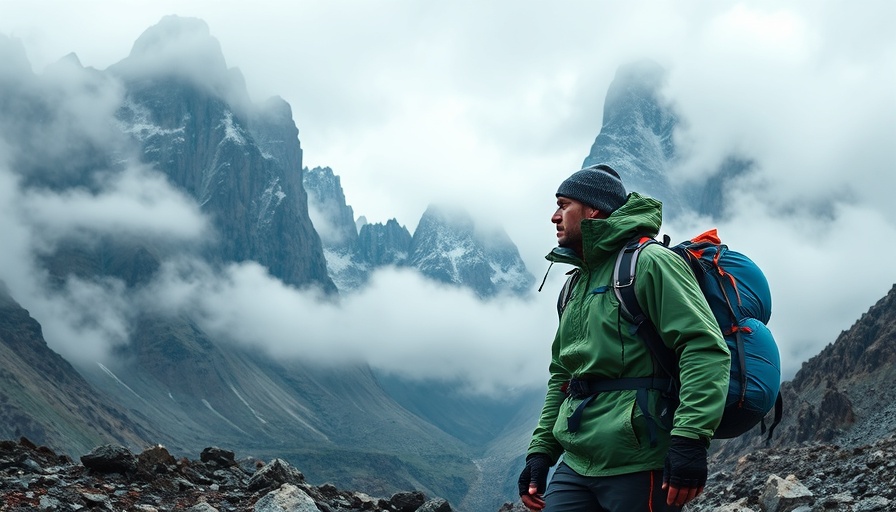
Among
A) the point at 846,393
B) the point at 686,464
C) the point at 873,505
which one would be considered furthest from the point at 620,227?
the point at 846,393

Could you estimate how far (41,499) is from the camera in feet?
38.8

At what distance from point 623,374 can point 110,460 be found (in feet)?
39.9

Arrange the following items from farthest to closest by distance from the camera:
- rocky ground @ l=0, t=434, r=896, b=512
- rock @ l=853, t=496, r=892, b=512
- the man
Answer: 1. rock @ l=853, t=496, r=892, b=512
2. rocky ground @ l=0, t=434, r=896, b=512
3. the man

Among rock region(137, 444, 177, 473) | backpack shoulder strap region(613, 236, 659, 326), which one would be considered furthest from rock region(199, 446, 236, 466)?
backpack shoulder strap region(613, 236, 659, 326)

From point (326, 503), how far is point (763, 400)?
11371mm

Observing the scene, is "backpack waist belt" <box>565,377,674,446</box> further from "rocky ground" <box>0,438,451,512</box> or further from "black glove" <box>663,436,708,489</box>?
"rocky ground" <box>0,438,451,512</box>

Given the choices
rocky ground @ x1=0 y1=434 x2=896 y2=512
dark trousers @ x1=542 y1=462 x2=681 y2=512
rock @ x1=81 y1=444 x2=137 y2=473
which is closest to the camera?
dark trousers @ x1=542 y1=462 x2=681 y2=512

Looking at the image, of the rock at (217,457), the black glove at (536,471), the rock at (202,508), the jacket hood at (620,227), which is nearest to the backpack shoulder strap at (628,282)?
the jacket hood at (620,227)

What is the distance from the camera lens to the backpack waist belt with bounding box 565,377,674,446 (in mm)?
5613

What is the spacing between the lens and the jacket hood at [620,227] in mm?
6203

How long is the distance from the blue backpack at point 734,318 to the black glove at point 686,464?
55 cm

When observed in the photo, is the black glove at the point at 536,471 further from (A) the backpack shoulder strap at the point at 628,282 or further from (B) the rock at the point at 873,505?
(B) the rock at the point at 873,505

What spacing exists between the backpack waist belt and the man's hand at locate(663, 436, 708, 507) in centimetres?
31

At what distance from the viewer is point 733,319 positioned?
5863 mm
